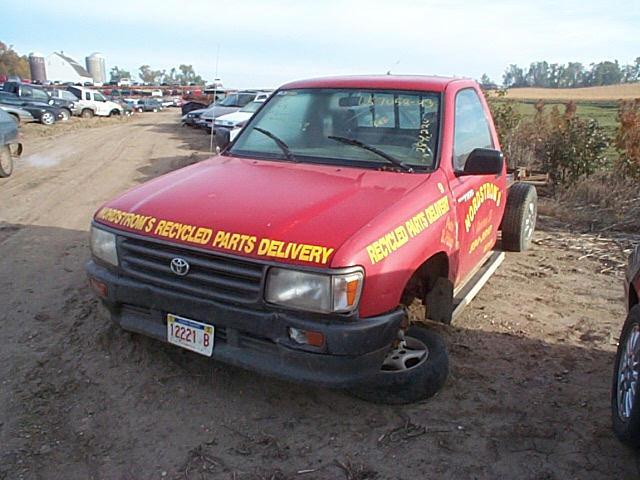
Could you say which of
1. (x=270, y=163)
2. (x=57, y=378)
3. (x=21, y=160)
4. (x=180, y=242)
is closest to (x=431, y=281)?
(x=270, y=163)

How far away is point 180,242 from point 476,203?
229cm

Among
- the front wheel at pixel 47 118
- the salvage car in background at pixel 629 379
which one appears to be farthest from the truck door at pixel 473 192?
the front wheel at pixel 47 118

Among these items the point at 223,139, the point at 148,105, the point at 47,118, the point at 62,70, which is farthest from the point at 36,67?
the point at 223,139

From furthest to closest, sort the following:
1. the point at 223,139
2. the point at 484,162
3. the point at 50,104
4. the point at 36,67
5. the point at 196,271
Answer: the point at 36,67, the point at 50,104, the point at 223,139, the point at 484,162, the point at 196,271

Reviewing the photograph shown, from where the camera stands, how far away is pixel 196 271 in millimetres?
3055

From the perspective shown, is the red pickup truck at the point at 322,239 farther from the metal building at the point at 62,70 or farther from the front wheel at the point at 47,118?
the metal building at the point at 62,70

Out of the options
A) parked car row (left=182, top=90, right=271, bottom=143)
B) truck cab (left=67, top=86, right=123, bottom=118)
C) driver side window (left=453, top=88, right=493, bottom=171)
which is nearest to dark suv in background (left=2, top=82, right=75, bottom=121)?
truck cab (left=67, top=86, right=123, bottom=118)

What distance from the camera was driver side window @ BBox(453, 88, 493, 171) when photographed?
4.07m

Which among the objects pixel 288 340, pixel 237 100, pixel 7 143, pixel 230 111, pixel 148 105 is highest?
pixel 237 100

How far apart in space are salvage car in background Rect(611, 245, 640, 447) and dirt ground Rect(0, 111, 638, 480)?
0.20m

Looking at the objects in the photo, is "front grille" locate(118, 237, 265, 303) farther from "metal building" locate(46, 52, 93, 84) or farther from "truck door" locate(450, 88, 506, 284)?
"metal building" locate(46, 52, 93, 84)

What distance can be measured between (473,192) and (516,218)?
63.6 inches

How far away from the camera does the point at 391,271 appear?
9.75ft

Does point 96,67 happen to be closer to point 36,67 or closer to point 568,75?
point 36,67
